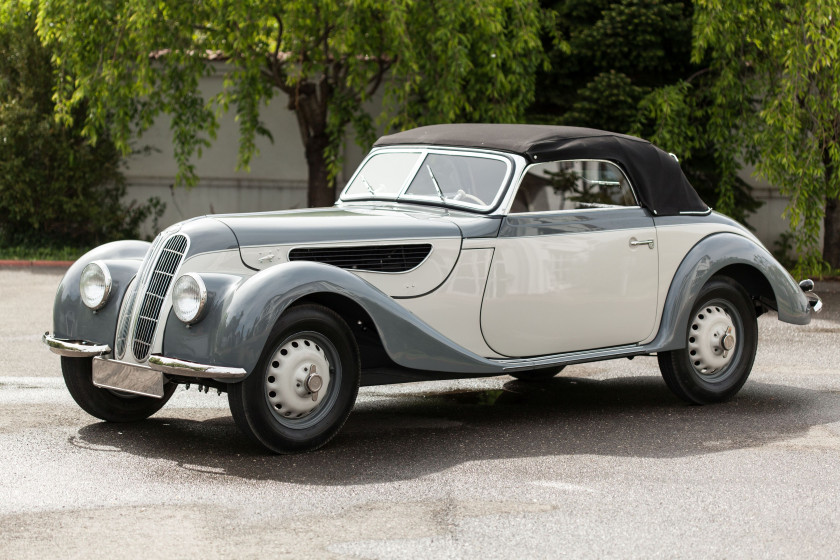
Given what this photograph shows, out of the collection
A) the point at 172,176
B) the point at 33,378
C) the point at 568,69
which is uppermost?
the point at 568,69

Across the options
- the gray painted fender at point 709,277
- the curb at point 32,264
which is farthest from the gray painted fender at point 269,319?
the curb at point 32,264

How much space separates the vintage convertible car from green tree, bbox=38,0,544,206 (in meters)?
6.47

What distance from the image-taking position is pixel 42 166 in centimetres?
1770

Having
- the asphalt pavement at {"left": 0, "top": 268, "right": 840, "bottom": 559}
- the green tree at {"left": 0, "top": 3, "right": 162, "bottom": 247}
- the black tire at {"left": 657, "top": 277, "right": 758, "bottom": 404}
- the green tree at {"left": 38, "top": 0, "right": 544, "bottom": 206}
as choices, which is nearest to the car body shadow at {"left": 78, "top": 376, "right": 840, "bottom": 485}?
the asphalt pavement at {"left": 0, "top": 268, "right": 840, "bottom": 559}

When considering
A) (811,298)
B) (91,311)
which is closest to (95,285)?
(91,311)

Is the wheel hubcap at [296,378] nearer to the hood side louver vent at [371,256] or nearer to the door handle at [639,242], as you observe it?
the hood side louver vent at [371,256]

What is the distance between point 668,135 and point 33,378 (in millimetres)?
9174

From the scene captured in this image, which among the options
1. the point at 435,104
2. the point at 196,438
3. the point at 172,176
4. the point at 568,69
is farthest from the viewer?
the point at 172,176

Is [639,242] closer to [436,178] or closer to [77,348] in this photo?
[436,178]

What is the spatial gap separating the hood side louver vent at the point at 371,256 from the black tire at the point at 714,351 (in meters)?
1.97

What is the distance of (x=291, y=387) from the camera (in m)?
6.12

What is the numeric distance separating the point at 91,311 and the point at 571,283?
9.33ft

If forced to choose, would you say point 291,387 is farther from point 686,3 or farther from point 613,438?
point 686,3

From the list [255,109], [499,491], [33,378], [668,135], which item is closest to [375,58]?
[255,109]
